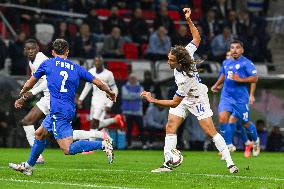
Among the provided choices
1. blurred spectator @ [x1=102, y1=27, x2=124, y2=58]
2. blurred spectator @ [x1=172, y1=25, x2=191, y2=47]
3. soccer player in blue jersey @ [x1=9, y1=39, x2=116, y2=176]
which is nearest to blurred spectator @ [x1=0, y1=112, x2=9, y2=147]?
blurred spectator @ [x1=102, y1=27, x2=124, y2=58]

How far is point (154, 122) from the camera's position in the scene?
1121 inches

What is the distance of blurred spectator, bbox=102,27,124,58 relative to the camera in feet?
95.5

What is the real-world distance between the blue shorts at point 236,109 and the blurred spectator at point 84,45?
25.6 ft

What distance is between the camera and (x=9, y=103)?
26953 mm

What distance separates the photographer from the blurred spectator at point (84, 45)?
28.8 meters

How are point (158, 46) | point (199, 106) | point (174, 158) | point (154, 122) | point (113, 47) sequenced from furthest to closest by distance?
point (158, 46) → point (113, 47) → point (154, 122) → point (199, 106) → point (174, 158)

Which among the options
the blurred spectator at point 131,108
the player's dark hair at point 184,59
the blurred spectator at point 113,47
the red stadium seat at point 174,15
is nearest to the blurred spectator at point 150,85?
the blurred spectator at point 131,108

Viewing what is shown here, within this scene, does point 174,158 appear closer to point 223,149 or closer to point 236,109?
point 223,149

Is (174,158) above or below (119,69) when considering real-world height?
below

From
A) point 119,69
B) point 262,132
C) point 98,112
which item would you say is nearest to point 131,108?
point 119,69

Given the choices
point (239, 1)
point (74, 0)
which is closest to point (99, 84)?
point (74, 0)

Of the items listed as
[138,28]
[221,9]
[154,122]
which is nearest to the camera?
[154,122]

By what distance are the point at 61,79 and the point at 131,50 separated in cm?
1576

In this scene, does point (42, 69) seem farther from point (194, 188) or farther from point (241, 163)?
point (241, 163)
